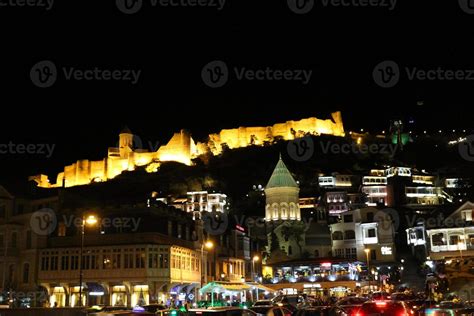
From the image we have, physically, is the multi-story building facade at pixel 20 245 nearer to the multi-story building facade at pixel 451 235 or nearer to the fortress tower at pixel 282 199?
the multi-story building facade at pixel 451 235

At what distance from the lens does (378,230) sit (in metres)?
80.2

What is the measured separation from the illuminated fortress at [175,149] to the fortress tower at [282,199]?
57738mm

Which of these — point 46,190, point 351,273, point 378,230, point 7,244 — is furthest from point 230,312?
point 378,230

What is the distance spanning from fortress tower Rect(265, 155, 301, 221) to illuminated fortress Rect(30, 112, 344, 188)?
5774cm

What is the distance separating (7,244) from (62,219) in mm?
5558

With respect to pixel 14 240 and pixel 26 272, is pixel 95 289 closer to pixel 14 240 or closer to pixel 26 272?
pixel 26 272

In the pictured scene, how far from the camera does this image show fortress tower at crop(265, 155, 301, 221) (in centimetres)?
9738

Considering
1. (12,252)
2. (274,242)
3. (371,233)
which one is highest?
(371,233)

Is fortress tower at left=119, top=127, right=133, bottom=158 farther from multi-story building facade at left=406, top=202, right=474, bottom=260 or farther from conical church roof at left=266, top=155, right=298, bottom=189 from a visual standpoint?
multi-story building facade at left=406, top=202, right=474, bottom=260

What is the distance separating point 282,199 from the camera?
98.9 meters

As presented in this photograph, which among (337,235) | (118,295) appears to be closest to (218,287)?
(118,295)

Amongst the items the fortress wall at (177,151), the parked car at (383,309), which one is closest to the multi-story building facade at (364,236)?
the parked car at (383,309)

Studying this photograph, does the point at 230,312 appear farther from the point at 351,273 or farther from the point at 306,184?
the point at 306,184

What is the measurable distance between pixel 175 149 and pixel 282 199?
207ft
